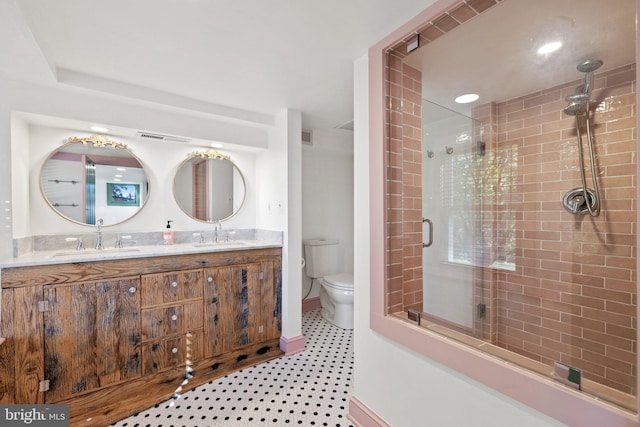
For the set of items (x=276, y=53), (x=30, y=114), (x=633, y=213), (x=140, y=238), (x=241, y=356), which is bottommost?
(x=241, y=356)

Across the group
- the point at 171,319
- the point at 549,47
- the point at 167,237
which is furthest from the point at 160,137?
the point at 549,47

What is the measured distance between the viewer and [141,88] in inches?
79.4

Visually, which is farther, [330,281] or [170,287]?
[330,281]

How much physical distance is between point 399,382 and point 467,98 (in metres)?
1.87

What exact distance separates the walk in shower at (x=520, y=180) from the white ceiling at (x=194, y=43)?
1.15 feet

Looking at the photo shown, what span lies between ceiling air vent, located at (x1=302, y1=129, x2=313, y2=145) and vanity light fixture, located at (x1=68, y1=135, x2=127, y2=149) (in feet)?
5.75

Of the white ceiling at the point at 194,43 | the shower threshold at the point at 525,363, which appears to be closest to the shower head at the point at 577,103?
the white ceiling at the point at 194,43

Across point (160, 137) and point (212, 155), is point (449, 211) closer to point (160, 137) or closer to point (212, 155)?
point (212, 155)

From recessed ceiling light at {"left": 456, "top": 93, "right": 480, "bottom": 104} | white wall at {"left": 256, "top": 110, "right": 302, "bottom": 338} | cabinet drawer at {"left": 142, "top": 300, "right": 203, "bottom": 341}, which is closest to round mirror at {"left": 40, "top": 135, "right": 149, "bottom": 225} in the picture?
cabinet drawer at {"left": 142, "top": 300, "right": 203, "bottom": 341}

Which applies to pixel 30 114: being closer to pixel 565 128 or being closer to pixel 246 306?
pixel 246 306

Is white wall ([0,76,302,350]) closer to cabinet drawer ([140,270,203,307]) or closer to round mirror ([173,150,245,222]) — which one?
round mirror ([173,150,245,222])

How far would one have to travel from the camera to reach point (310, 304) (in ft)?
11.5

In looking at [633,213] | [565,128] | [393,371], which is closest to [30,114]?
[393,371]

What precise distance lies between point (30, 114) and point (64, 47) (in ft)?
2.01
